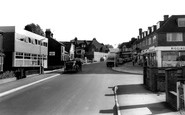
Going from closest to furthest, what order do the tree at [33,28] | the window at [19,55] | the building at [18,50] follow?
the building at [18,50] → the window at [19,55] → the tree at [33,28]

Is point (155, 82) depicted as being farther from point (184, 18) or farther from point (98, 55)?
point (98, 55)

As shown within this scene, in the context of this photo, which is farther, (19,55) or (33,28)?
(33,28)

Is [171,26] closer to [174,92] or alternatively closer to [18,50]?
[18,50]

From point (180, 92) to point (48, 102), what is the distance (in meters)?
6.51

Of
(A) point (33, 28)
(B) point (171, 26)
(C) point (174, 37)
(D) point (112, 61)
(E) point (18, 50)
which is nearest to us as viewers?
(E) point (18, 50)

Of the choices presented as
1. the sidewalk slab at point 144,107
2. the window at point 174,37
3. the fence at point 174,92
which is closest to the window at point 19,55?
the sidewalk slab at point 144,107

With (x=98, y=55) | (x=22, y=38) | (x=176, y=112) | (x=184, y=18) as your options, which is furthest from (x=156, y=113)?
(x=98, y=55)

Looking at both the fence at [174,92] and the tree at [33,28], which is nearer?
the fence at [174,92]

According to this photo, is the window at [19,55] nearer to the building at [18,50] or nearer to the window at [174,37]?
the building at [18,50]

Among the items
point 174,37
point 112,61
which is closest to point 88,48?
point 112,61

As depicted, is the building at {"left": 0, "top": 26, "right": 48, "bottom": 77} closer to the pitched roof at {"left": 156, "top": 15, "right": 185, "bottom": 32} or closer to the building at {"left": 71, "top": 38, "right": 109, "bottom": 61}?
the pitched roof at {"left": 156, "top": 15, "right": 185, "bottom": 32}

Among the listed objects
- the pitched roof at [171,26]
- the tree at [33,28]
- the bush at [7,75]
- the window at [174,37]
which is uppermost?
the tree at [33,28]

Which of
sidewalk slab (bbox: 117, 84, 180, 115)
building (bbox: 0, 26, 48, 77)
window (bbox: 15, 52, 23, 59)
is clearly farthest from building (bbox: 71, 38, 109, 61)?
sidewalk slab (bbox: 117, 84, 180, 115)

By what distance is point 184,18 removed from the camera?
1421 inches
